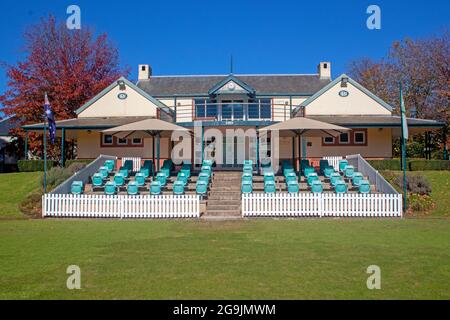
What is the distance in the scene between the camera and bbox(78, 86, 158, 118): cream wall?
1208 inches

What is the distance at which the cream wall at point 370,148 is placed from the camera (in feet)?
95.1

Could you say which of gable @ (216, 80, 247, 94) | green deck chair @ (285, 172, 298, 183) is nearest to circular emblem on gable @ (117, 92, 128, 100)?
gable @ (216, 80, 247, 94)

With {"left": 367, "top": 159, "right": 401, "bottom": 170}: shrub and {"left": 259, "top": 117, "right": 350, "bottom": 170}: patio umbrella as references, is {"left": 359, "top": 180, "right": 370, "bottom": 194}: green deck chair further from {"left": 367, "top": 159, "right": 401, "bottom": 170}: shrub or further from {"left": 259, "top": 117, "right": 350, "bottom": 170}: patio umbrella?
{"left": 367, "top": 159, "right": 401, "bottom": 170}: shrub

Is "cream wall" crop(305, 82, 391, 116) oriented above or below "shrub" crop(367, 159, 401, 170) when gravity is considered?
above

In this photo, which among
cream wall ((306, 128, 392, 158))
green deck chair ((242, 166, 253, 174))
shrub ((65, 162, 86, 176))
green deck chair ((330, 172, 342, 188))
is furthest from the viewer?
cream wall ((306, 128, 392, 158))

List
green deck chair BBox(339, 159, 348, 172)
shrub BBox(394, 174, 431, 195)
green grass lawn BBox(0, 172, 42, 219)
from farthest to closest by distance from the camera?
green deck chair BBox(339, 159, 348, 172) < shrub BBox(394, 174, 431, 195) < green grass lawn BBox(0, 172, 42, 219)

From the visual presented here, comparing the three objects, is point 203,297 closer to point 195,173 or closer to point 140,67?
point 195,173

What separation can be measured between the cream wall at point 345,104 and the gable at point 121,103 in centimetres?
1013

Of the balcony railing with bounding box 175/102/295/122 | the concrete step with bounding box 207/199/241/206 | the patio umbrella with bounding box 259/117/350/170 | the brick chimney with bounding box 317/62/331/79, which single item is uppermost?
the brick chimney with bounding box 317/62/331/79

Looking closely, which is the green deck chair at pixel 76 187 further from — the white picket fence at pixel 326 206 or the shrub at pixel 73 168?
the white picket fence at pixel 326 206

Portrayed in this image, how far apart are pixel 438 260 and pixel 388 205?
28.6 ft

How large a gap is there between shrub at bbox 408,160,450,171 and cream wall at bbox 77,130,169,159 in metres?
14.5

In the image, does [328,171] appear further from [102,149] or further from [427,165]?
[102,149]

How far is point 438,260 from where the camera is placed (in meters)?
8.88
